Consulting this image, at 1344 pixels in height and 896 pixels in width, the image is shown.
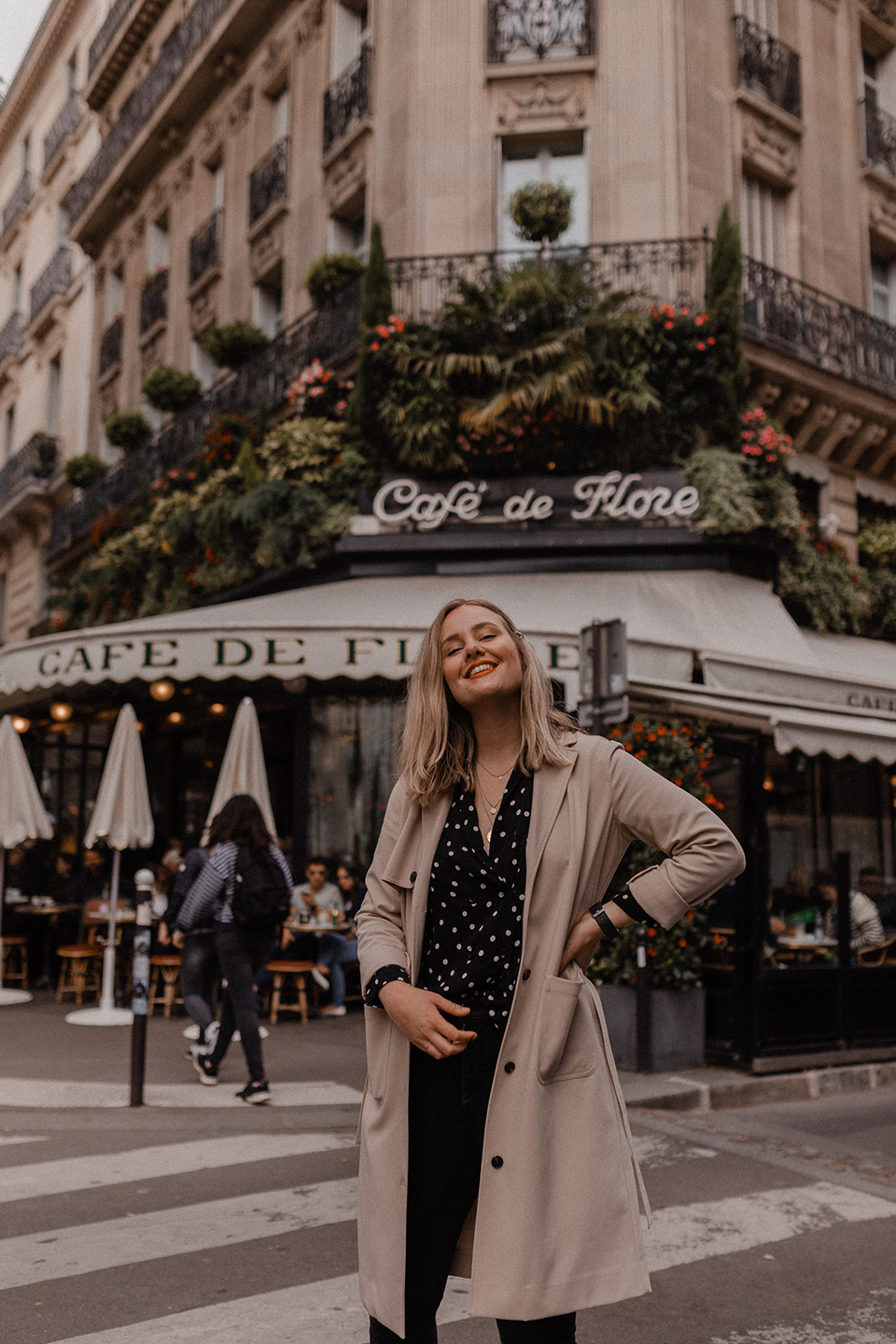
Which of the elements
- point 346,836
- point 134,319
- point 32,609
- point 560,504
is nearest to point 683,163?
point 560,504

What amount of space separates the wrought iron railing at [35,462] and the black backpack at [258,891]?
19049mm

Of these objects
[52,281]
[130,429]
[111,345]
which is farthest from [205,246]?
[52,281]

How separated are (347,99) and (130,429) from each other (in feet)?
20.6

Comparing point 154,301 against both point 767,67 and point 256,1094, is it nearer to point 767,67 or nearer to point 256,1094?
point 767,67

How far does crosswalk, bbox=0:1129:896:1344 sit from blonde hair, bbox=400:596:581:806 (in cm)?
186

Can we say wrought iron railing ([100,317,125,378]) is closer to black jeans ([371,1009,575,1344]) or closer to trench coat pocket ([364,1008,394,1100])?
trench coat pocket ([364,1008,394,1100])

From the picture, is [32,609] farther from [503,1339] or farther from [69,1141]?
[503,1339]

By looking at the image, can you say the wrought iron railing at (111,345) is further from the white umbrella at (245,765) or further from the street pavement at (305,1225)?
the street pavement at (305,1225)

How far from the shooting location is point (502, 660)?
2568mm

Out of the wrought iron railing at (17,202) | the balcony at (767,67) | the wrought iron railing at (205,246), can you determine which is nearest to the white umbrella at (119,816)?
the balcony at (767,67)

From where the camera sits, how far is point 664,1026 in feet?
27.5

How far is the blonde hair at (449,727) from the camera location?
2.53 meters

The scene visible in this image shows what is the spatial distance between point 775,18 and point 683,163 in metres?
3.47

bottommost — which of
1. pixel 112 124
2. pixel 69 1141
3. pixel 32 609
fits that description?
pixel 69 1141
